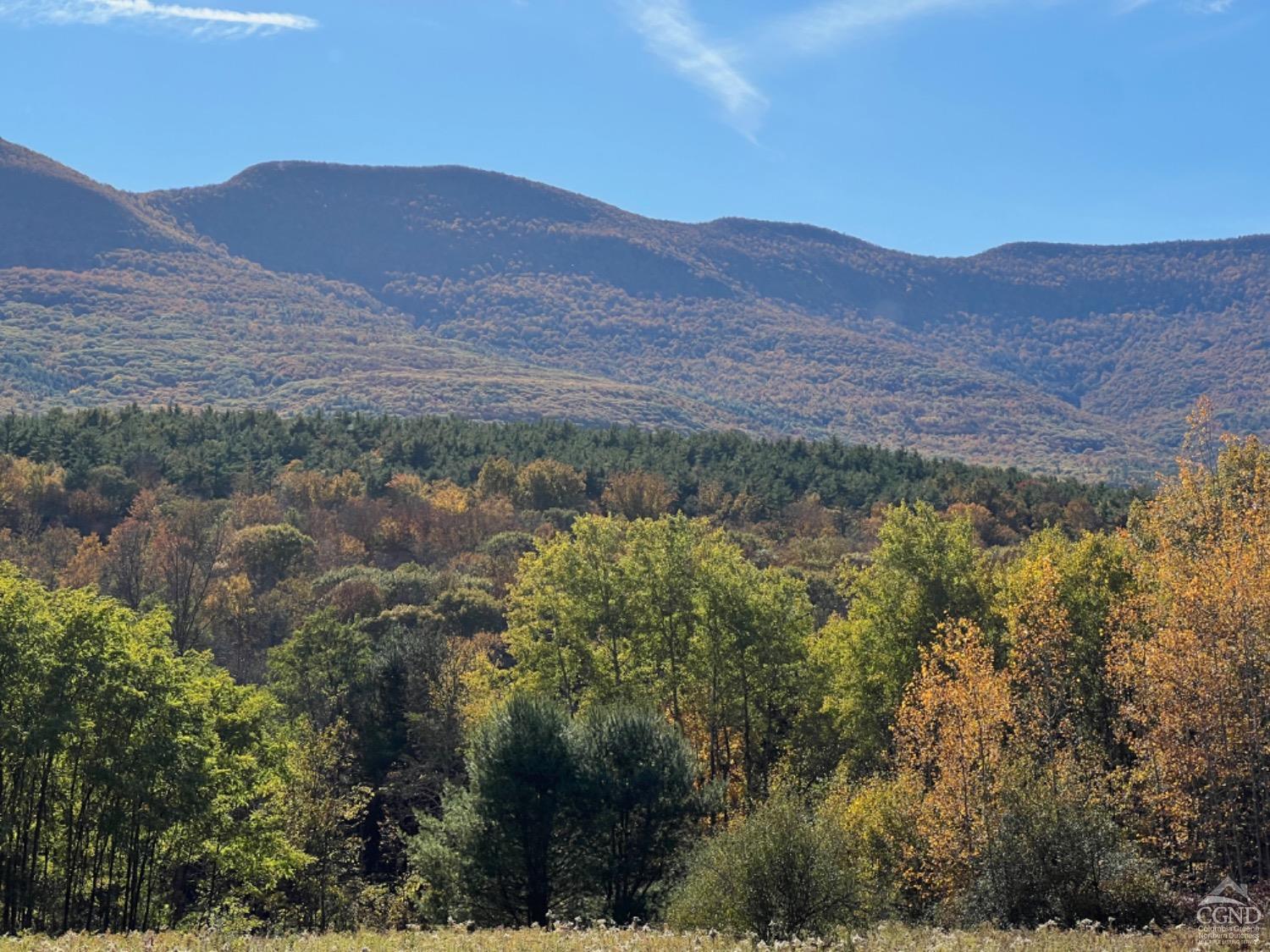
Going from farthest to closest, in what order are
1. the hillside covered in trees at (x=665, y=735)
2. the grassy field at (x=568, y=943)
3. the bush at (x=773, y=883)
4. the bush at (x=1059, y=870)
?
the hillside covered in trees at (x=665, y=735) < the bush at (x=773, y=883) < the bush at (x=1059, y=870) < the grassy field at (x=568, y=943)

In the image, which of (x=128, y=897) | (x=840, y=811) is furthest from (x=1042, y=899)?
(x=128, y=897)

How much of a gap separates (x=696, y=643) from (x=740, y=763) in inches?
286

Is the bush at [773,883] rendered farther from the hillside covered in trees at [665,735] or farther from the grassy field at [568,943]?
the grassy field at [568,943]

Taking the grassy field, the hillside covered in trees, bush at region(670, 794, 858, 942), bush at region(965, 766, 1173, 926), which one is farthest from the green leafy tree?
the grassy field

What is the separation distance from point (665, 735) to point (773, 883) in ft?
25.6

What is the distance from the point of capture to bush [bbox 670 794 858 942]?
Result: 24.8 meters

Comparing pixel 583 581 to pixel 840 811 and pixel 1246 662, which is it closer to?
pixel 840 811

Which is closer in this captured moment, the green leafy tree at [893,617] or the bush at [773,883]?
the bush at [773,883]

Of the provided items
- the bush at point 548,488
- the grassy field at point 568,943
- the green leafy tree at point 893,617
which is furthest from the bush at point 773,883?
the bush at point 548,488

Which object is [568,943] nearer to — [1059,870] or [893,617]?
[1059,870]

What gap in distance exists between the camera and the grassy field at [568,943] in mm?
16156

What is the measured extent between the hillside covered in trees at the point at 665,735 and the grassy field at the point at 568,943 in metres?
2.37

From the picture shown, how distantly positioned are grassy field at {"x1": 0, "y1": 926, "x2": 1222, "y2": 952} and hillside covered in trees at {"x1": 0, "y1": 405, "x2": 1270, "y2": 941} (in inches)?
93.3

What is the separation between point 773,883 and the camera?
25109 millimetres
